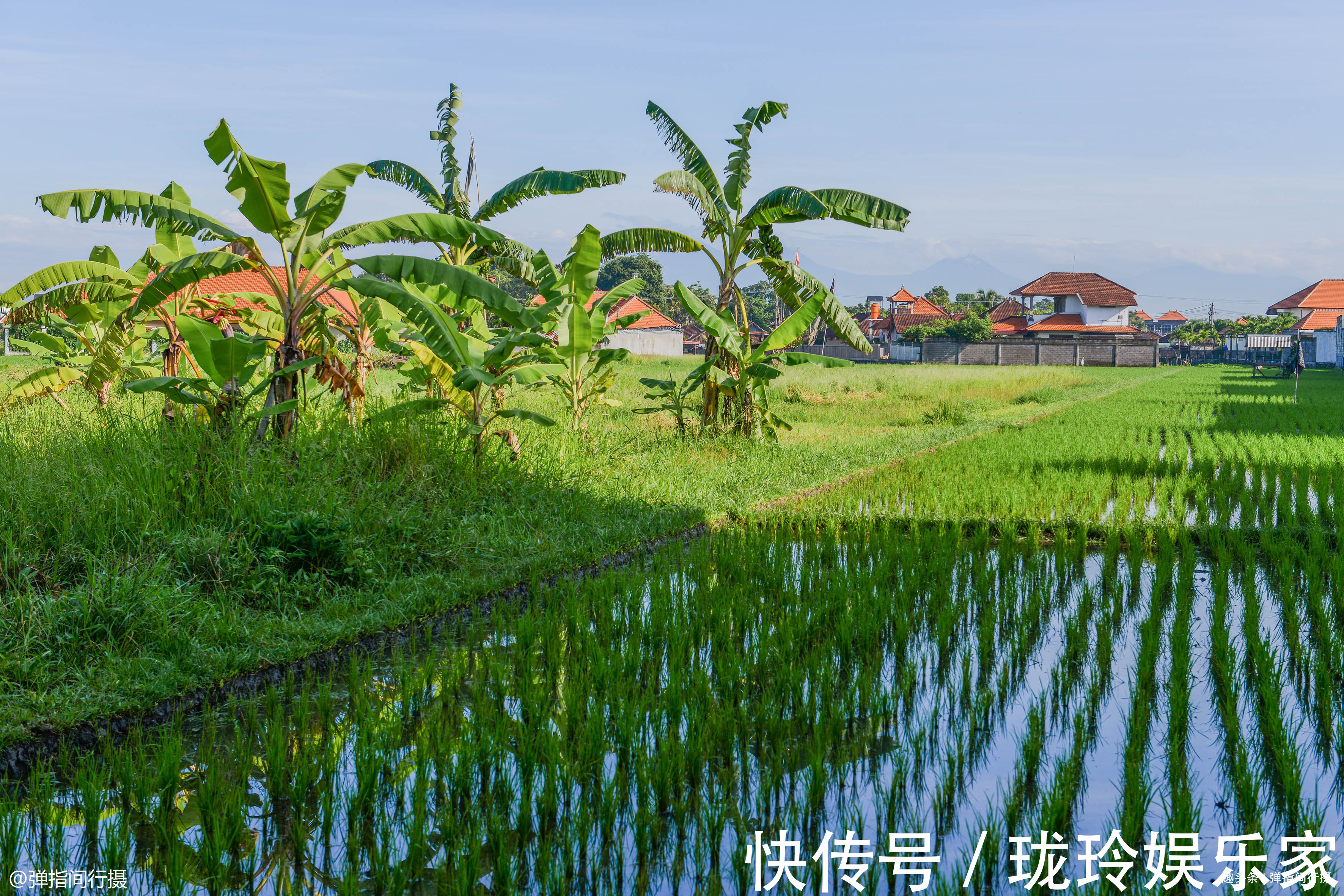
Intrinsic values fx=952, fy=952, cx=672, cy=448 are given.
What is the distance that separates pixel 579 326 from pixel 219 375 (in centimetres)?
401

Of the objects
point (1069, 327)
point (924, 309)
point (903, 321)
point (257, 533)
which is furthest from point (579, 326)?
point (924, 309)

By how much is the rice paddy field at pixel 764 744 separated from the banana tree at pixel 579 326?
12.6ft

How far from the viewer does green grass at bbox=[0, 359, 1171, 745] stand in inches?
161

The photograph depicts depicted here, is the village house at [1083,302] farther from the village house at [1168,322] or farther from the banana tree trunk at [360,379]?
the banana tree trunk at [360,379]

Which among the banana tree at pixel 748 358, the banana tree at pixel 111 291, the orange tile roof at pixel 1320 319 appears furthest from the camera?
the orange tile roof at pixel 1320 319

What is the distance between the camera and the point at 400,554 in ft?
19.2

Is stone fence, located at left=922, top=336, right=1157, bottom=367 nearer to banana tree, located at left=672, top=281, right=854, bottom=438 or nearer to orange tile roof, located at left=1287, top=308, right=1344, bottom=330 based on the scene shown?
orange tile roof, located at left=1287, top=308, right=1344, bottom=330

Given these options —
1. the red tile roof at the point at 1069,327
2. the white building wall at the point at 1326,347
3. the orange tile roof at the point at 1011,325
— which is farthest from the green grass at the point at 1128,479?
the orange tile roof at the point at 1011,325

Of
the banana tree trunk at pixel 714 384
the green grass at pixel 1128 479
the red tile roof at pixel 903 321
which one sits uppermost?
the red tile roof at pixel 903 321

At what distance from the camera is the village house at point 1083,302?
55.1 m

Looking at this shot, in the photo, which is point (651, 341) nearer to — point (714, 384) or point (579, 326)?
point (714, 384)

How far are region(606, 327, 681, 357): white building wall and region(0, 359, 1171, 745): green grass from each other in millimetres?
39333

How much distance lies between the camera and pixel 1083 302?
2173 inches

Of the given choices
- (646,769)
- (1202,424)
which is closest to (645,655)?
(646,769)
